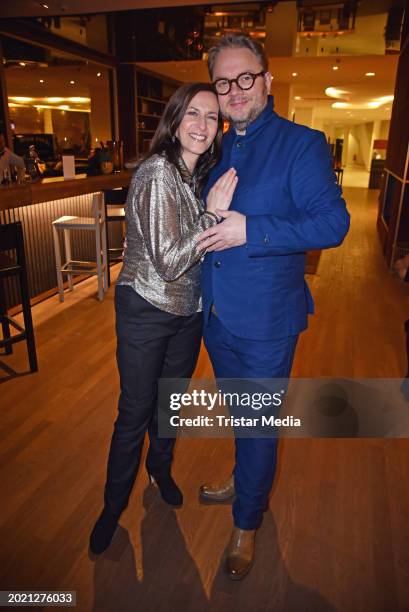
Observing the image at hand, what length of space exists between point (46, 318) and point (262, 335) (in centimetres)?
286

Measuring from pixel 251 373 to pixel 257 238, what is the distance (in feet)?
1.58

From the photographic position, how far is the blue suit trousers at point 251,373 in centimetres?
142

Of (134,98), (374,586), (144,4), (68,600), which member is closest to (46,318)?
(68,600)

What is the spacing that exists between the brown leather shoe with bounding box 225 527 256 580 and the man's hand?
3.47ft

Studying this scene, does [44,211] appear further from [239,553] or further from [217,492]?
[239,553]

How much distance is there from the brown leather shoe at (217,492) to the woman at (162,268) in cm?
43

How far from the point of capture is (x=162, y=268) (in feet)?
4.21

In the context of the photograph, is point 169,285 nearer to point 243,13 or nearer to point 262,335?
point 262,335

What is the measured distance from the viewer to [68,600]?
1.41 meters

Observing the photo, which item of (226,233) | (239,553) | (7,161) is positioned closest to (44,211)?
(7,161)

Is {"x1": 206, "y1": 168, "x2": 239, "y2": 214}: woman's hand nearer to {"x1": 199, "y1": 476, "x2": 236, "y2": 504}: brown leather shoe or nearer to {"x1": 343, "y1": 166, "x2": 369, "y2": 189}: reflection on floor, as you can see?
{"x1": 199, "y1": 476, "x2": 236, "y2": 504}: brown leather shoe

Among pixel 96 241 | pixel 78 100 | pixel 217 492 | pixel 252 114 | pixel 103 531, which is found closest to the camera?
pixel 252 114

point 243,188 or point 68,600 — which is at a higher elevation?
point 243,188

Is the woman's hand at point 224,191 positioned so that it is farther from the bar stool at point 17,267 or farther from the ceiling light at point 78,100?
the ceiling light at point 78,100
